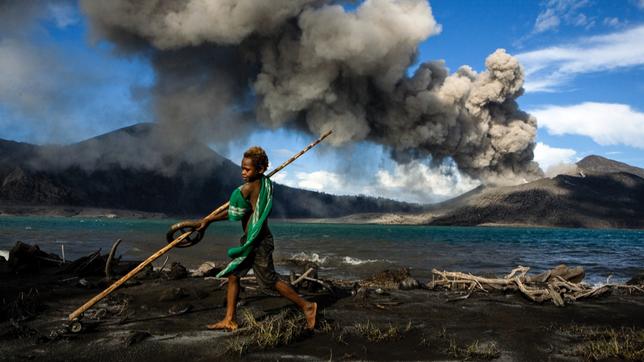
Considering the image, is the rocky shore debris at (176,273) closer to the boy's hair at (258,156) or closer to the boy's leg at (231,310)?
the boy's leg at (231,310)

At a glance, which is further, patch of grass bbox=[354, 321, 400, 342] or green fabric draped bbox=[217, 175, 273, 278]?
green fabric draped bbox=[217, 175, 273, 278]

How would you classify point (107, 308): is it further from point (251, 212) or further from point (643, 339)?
point (643, 339)

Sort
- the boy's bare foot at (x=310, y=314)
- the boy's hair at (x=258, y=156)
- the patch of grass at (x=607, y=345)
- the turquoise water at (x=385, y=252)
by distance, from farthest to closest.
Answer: the turquoise water at (x=385, y=252), the boy's hair at (x=258, y=156), the boy's bare foot at (x=310, y=314), the patch of grass at (x=607, y=345)

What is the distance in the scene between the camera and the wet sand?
14.1 feet

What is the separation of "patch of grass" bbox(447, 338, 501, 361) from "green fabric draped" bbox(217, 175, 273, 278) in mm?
2356

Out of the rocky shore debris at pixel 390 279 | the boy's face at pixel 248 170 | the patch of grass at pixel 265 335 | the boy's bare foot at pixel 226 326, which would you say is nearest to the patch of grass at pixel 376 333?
the patch of grass at pixel 265 335

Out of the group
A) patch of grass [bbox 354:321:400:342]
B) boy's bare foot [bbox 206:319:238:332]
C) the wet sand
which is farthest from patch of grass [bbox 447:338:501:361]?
boy's bare foot [bbox 206:319:238:332]

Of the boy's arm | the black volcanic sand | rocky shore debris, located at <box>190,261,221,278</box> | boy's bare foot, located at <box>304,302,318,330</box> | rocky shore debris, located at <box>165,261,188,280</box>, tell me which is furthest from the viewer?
rocky shore debris, located at <box>190,261,221,278</box>

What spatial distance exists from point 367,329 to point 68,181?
22494cm

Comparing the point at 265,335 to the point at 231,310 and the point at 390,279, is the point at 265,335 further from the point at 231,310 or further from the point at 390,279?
the point at 390,279

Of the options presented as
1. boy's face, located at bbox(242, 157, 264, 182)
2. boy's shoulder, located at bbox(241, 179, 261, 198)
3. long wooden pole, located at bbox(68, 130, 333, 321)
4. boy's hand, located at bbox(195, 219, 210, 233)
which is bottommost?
long wooden pole, located at bbox(68, 130, 333, 321)

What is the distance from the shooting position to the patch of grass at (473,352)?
4247 millimetres

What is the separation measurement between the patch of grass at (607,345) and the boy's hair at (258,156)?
3.76 m

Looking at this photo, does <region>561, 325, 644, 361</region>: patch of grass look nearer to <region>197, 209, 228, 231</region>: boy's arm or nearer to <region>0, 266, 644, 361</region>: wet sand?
<region>0, 266, 644, 361</region>: wet sand
